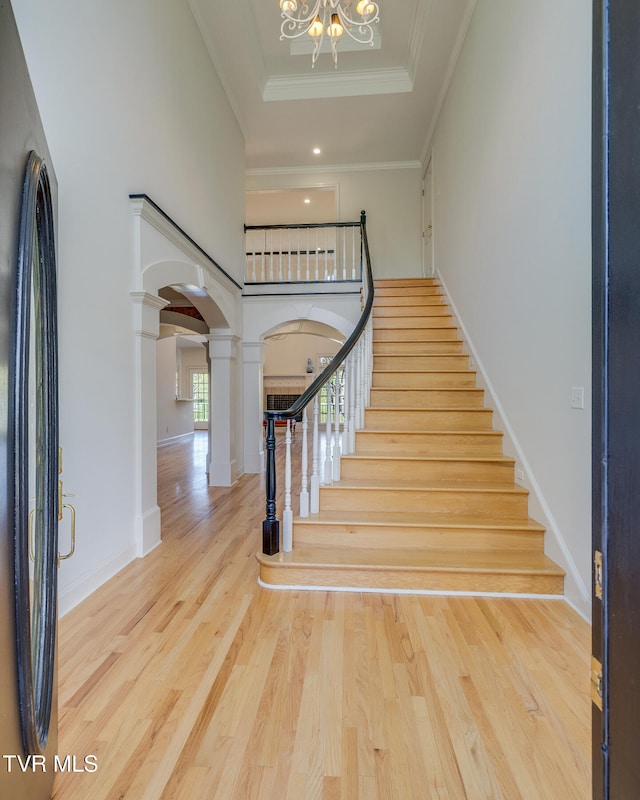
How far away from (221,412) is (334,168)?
5066 mm

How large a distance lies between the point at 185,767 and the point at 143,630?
0.88 meters

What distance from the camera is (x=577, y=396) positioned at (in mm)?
2154

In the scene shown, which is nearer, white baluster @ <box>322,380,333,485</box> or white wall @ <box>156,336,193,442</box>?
white baluster @ <box>322,380,333,485</box>

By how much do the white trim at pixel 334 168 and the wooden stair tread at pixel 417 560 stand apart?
22.6ft

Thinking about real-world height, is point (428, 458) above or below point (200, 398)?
below

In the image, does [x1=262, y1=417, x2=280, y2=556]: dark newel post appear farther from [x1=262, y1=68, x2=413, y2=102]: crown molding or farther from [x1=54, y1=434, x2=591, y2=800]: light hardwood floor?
[x1=262, y1=68, x2=413, y2=102]: crown molding

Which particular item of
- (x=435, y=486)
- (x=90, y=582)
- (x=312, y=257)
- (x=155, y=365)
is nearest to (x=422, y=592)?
(x=435, y=486)

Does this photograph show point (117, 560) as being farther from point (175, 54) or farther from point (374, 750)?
point (175, 54)

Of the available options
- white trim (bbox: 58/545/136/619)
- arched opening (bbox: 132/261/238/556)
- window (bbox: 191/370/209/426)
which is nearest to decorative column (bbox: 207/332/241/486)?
arched opening (bbox: 132/261/238/556)

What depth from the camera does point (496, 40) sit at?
11.2ft

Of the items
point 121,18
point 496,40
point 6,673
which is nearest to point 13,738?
point 6,673

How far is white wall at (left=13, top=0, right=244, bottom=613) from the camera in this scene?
2.20 m

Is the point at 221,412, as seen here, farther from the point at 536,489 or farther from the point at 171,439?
the point at 171,439
